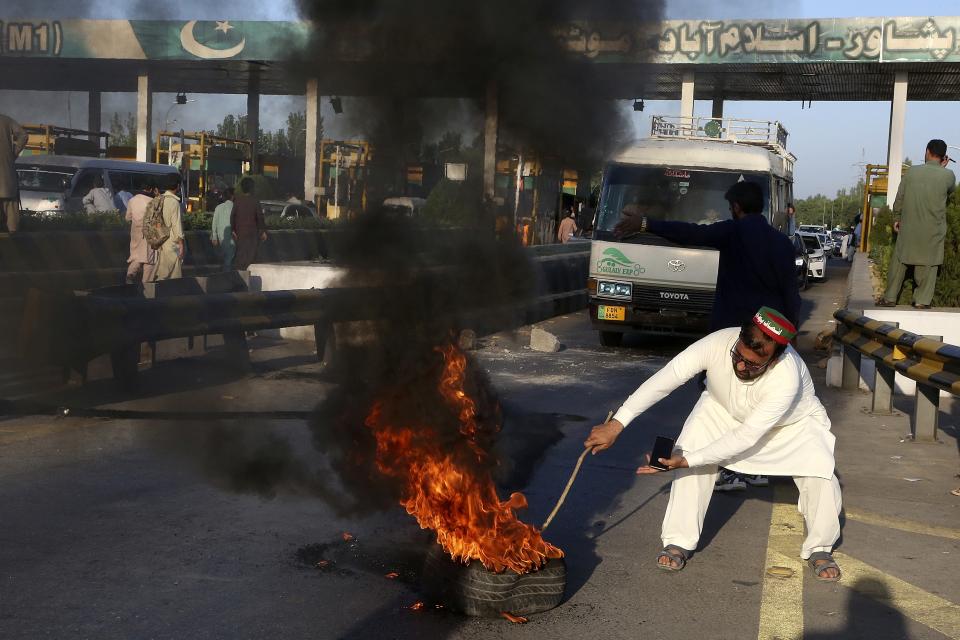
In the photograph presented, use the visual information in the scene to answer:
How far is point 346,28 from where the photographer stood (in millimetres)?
5371

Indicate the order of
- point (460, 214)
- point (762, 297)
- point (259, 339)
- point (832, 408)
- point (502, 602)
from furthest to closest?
point (259, 339)
point (832, 408)
point (762, 297)
point (460, 214)
point (502, 602)

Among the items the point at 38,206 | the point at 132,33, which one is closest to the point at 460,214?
A: the point at 132,33

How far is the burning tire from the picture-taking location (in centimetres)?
444

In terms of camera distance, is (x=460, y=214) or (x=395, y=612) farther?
(x=460, y=214)

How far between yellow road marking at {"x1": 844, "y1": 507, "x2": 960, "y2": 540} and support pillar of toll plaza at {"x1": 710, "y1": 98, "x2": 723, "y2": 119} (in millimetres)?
7826

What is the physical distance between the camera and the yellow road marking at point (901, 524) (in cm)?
609

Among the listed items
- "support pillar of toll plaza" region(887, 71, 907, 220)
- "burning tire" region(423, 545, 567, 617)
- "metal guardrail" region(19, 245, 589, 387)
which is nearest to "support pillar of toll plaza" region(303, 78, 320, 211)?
"metal guardrail" region(19, 245, 589, 387)

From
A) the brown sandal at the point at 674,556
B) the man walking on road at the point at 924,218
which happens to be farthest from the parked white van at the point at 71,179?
the brown sandal at the point at 674,556

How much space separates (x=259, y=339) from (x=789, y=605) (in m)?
9.30

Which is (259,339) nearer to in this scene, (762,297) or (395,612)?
(762,297)

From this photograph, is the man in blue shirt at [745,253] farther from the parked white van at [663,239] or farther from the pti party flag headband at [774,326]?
the parked white van at [663,239]

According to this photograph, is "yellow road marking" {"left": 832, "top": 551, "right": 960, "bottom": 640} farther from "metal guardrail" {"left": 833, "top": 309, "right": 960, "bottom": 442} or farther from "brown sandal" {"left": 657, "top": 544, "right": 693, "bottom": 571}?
"metal guardrail" {"left": 833, "top": 309, "right": 960, "bottom": 442}

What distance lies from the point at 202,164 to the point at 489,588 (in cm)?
1645

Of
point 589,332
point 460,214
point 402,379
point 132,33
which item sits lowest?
point 589,332
